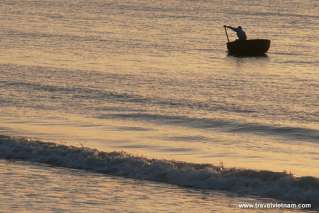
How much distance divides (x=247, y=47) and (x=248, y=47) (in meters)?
0.05

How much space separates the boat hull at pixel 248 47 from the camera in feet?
168

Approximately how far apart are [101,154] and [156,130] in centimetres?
608

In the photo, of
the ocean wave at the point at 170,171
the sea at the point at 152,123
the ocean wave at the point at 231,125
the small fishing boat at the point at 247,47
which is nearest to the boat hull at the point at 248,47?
the small fishing boat at the point at 247,47

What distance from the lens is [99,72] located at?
142 feet

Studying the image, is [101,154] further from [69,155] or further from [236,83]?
[236,83]

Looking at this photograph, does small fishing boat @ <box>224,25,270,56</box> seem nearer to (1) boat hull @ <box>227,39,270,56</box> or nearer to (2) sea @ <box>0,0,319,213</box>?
(1) boat hull @ <box>227,39,270,56</box>

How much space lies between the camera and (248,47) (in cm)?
5119

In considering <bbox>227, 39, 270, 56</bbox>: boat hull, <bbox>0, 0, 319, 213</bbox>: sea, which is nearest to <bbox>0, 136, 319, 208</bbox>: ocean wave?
<bbox>0, 0, 319, 213</bbox>: sea

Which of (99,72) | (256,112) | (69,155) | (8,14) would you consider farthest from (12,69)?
(8,14)

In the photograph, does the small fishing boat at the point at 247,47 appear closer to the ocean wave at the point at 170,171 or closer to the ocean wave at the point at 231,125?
the ocean wave at the point at 231,125

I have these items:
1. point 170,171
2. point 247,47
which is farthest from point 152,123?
point 247,47

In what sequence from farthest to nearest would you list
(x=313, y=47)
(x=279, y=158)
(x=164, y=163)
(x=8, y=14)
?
1. (x=8, y=14)
2. (x=313, y=47)
3. (x=279, y=158)
4. (x=164, y=163)

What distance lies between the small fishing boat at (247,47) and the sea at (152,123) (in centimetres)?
55

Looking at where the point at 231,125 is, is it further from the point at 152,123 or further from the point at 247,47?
the point at 247,47
